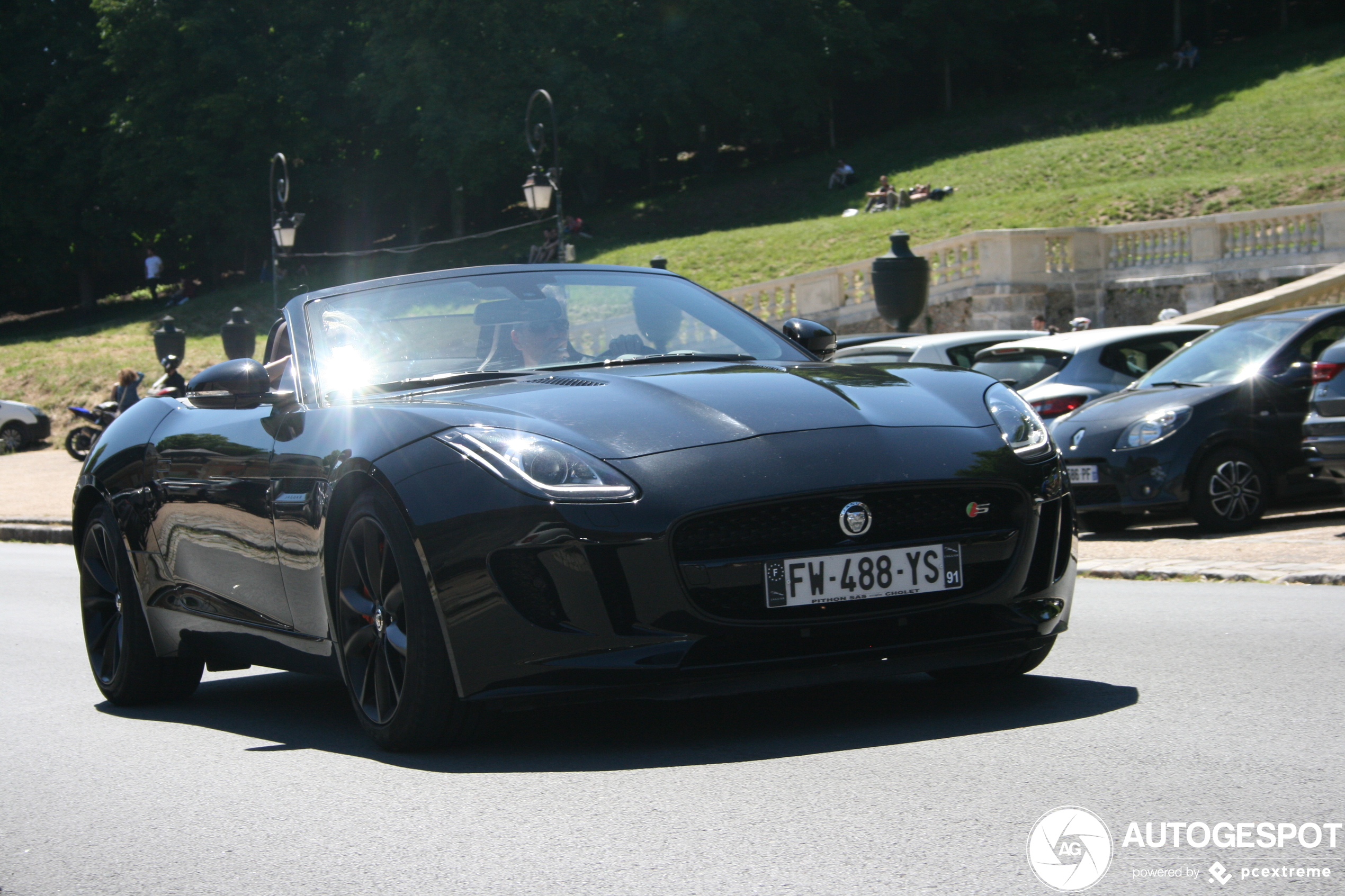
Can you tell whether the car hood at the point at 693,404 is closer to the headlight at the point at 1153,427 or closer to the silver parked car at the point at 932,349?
the headlight at the point at 1153,427

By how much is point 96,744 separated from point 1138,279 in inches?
1259

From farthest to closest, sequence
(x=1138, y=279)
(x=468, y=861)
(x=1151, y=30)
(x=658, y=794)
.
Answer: (x=1151, y=30) < (x=1138, y=279) < (x=658, y=794) < (x=468, y=861)

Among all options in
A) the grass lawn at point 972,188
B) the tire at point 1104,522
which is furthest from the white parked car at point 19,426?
the tire at point 1104,522

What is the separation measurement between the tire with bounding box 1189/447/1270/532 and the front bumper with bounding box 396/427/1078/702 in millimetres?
8060

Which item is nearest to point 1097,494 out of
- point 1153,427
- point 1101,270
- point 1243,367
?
point 1153,427

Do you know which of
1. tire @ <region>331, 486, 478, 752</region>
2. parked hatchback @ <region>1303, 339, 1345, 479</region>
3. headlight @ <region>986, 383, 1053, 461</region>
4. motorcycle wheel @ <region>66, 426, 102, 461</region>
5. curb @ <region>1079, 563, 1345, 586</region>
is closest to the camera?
tire @ <region>331, 486, 478, 752</region>

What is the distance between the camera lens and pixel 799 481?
4.37 metres

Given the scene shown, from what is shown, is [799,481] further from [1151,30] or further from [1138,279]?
[1151,30]

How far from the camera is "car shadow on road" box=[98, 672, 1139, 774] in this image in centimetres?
454

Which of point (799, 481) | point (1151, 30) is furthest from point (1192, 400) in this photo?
point (1151, 30)

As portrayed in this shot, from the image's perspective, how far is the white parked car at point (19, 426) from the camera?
38.0 metres

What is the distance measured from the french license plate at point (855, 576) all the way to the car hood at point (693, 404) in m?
0.40

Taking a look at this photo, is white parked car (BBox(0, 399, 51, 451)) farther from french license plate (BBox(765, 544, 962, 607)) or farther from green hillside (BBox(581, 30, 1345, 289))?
french license plate (BBox(765, 544, 962, 607))

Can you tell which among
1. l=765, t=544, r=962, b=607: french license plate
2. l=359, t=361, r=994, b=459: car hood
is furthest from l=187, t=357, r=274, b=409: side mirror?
l=765, t=544, r=962, b=607: french license plate
